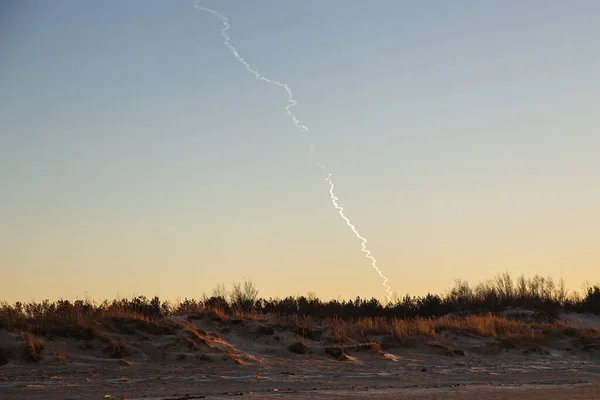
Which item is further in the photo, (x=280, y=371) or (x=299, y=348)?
(x=299, y=348)

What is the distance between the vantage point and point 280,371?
19.5 meters

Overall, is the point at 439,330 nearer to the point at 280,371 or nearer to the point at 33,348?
the point at 280,371

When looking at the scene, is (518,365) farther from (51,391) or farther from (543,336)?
(51,391)

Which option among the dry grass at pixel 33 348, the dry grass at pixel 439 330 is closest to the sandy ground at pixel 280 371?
the dry grass at pixel 33 348

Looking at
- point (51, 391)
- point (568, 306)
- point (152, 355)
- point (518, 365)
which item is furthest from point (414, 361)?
point (568, 306)

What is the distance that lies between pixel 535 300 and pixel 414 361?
21160 mm

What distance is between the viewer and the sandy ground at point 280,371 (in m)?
14.8

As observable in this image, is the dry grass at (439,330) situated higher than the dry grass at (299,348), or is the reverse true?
the dry grass at (439,330)

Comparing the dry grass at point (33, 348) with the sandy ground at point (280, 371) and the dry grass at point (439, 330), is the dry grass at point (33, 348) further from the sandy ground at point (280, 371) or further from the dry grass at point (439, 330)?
the dry grass at point (439, 330)

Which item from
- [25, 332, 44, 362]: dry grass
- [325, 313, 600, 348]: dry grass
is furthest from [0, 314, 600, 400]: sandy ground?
[325, 313, 600, 348]: dry grass

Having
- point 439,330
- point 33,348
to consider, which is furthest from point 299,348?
point 33,348

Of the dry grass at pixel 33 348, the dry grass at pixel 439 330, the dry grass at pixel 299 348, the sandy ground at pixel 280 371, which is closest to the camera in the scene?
the sandy ground at pixel 280 371

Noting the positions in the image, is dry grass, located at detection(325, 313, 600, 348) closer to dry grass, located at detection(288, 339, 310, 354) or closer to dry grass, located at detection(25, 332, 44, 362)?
dry grass, located at detection(288, 339, 310, 354)

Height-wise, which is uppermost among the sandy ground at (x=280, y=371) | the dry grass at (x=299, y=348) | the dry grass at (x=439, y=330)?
the dry grass at (x=439, y=330)
